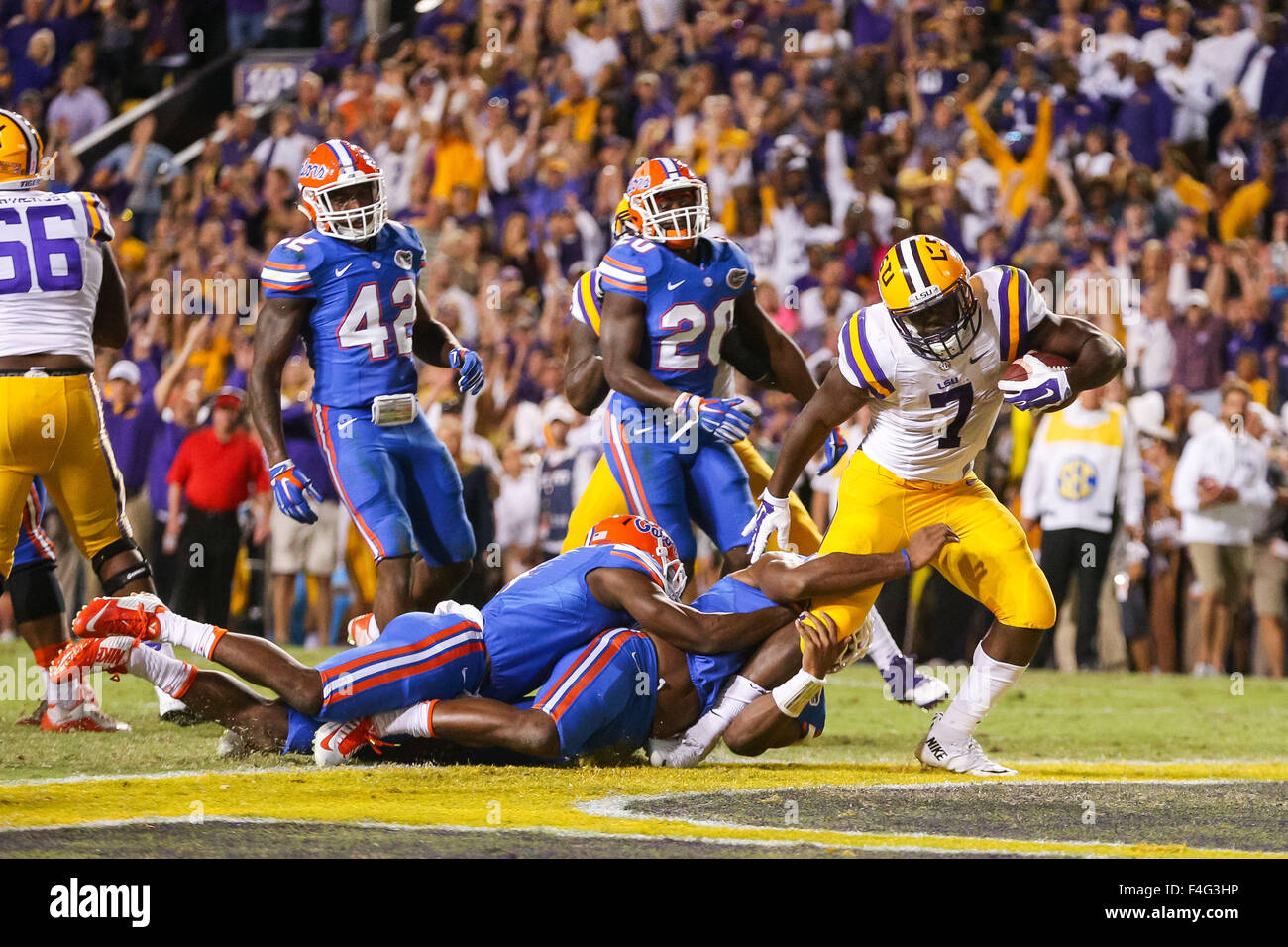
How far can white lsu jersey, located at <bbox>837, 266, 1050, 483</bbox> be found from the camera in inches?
225

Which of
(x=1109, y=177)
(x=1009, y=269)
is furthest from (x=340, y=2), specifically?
(x=1009, y=269)

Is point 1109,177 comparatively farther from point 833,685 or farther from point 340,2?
point 340,2

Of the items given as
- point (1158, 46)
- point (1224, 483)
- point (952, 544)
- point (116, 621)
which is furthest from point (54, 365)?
point (1158, 46)

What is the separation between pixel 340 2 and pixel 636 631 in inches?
474

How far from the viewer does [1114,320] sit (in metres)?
10.5

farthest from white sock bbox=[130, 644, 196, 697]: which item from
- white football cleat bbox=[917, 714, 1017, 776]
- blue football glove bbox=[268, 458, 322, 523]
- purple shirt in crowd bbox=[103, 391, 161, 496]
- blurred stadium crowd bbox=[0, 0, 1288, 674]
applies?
purple shirt in crowd bbox=[103, 391, 161, 496]

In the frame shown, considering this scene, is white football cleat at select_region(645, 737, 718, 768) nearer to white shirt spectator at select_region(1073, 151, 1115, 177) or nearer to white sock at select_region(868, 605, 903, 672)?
white sock at select_region(868, 605, 903, 672)

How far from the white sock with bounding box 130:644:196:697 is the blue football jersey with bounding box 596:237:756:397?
228 centimetres

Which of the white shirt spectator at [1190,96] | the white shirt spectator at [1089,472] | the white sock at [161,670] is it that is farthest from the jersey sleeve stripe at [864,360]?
the white shirt spectator at [1190,96]

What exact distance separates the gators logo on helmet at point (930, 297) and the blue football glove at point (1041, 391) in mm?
236

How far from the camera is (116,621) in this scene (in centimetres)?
530

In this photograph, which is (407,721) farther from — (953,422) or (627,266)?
(627,266)

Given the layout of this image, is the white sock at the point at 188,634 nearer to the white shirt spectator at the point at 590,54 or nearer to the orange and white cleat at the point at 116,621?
the orange and white cleat at the point at 116,621

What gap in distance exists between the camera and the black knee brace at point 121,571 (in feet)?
20.3
